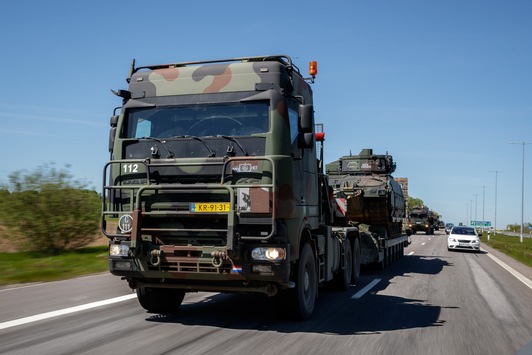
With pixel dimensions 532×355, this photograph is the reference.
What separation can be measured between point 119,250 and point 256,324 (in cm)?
216

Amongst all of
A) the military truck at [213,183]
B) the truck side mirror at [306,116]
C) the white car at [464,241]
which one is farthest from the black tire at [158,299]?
the white car at [464,241]

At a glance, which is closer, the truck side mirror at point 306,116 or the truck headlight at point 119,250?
the truck headlight at point 119,250

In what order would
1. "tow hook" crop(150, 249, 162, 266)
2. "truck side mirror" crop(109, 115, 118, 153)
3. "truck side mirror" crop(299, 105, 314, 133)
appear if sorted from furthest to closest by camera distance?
"truck side mirror" crop(109, 115, 118, 153) → "truck side mirror" crop(299, 105, 314, 133) → "tow hook" crop(150, 249, 162, 266)

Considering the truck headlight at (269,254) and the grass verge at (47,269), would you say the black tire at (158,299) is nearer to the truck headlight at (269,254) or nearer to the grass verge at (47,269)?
the truck headlight at (269,254)

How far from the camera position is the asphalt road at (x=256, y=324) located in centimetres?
632

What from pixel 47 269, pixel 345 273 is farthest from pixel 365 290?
pixel 47 269

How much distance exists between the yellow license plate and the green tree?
1445 centimetres

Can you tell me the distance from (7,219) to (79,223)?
2.53 meters

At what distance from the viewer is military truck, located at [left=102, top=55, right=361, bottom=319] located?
275 inches

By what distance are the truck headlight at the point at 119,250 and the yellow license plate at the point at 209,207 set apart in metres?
1.06

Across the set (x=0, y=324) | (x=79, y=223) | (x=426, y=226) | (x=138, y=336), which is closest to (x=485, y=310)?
(x=138, y=336)

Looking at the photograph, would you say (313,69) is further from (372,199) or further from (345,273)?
(372,199)

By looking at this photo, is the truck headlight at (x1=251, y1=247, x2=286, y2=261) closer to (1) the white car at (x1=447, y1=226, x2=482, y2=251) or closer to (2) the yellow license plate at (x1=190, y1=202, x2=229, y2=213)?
(2) the yellow license plate at (x1=190, y1=202, x2=229, y2=213)

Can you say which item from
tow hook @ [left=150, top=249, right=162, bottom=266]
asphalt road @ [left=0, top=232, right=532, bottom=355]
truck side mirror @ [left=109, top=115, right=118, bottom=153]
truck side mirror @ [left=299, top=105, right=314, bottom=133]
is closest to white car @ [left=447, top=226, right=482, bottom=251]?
asphalt road @ [left=0, top=232, right=532, bottom=355]
